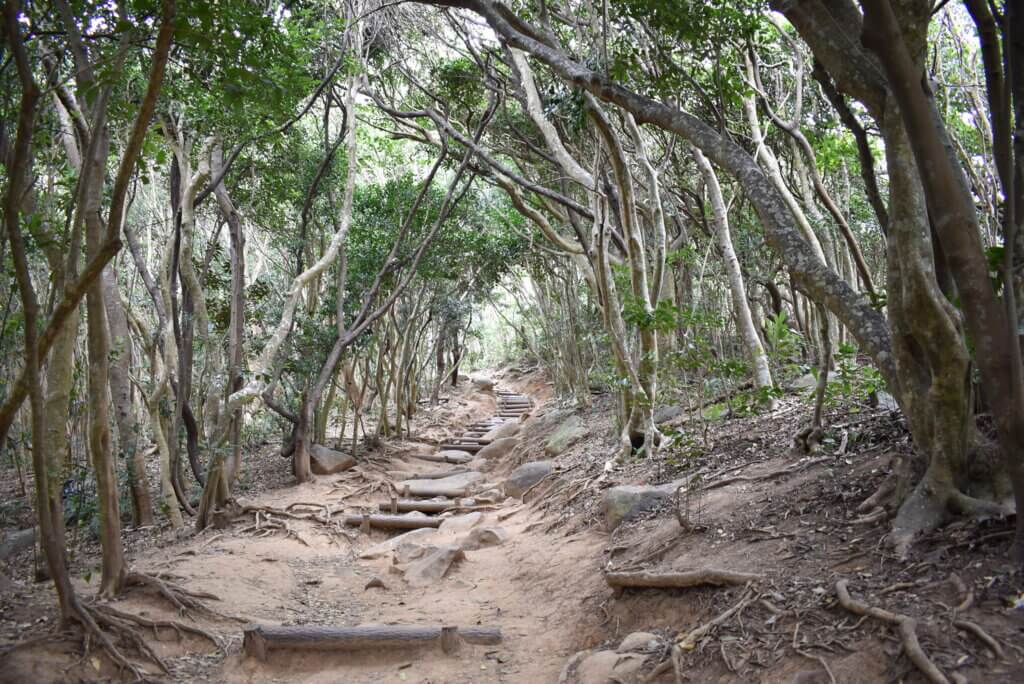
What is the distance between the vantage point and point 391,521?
371 inches

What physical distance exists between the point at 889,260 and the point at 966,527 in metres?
1.35

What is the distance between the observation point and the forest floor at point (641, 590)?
118 inches

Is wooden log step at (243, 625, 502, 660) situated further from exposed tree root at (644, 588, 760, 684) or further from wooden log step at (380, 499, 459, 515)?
wooden log step at (380, 499, 459, 515)

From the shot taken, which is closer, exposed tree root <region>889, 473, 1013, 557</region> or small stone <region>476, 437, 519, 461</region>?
exposed tree root <region>889, 473, 1013, 557</region>

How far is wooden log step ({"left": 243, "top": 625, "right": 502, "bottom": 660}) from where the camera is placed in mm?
4891

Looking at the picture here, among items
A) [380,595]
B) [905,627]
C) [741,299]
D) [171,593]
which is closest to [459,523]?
[380,595]

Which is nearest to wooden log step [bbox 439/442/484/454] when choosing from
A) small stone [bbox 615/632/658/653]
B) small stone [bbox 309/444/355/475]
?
small stone [bbox 309/444/355/475]

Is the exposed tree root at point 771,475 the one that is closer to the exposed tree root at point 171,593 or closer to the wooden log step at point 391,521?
the exposed tree root at point 171,593

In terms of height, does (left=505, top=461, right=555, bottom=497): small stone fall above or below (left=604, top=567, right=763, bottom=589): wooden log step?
below

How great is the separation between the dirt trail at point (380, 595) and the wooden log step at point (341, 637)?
0.06 m

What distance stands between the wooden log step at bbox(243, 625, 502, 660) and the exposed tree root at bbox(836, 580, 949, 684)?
278cm

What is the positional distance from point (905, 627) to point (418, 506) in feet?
26.6

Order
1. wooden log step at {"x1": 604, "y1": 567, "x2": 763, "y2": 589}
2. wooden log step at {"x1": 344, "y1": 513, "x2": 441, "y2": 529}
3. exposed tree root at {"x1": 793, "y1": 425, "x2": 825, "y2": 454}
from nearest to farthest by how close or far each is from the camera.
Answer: wooden log step at {"x1": 604, "y1": 567, "x2": 763, "y2": 589}
exposed tree root at {"x1": 793, "y1": 425, "x2": 825, "y2": 454}
wooden log step at {"x1": 344, "y1": 513, "x2": 441, "y2": 529}

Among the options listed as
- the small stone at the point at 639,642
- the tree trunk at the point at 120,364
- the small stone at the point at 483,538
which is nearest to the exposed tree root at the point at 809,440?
the small stone at the point at 639,642
